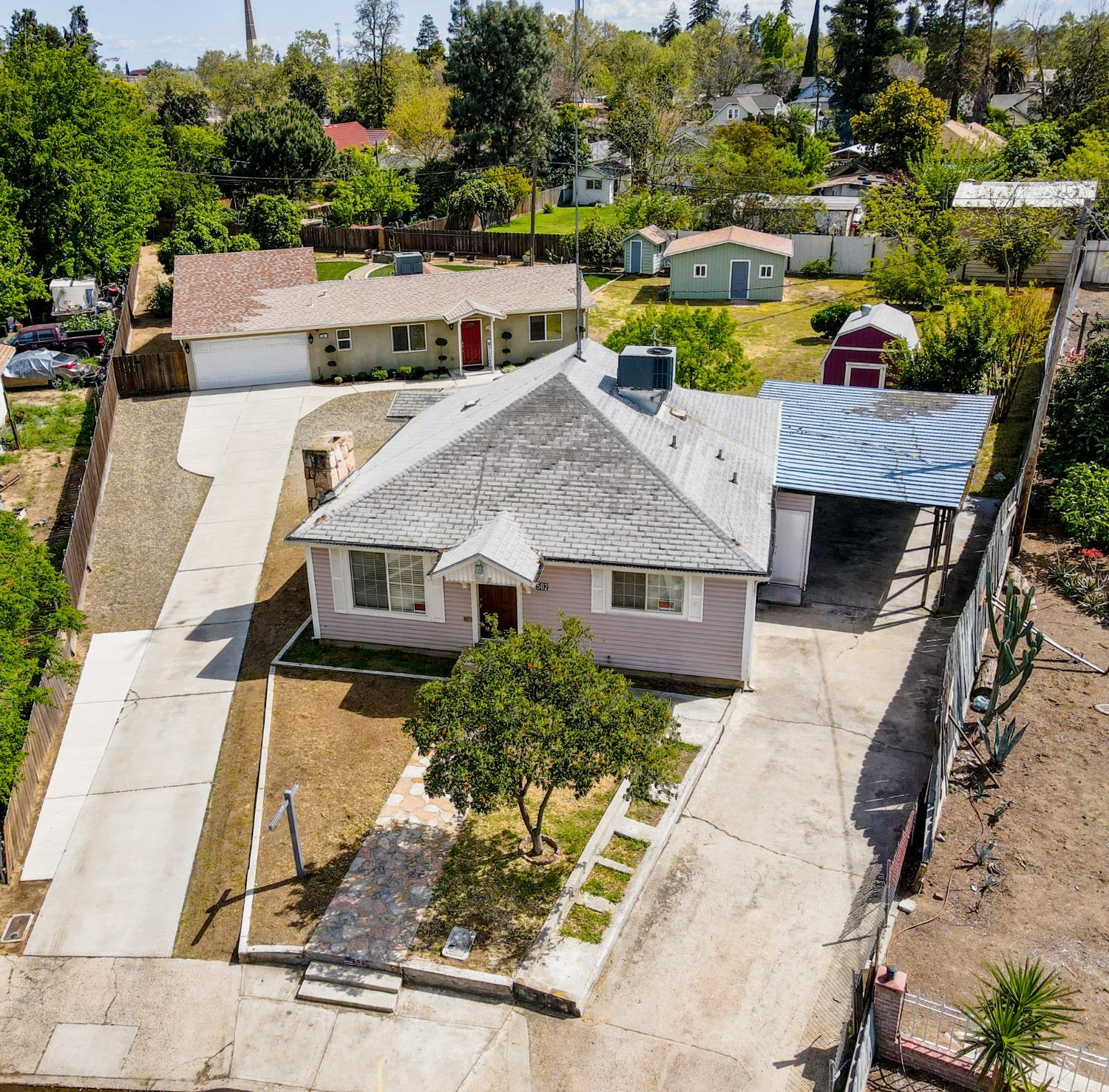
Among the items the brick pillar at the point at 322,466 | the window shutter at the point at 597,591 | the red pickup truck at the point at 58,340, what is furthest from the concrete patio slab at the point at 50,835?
the red pickup truck at the point at 58,340

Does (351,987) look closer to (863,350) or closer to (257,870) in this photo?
(257,870)

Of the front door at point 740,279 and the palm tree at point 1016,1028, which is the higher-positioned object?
the front door at point 740,279

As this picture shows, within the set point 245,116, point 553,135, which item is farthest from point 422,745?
point 553,135

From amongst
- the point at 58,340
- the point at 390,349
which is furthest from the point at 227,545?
the point at 58,340

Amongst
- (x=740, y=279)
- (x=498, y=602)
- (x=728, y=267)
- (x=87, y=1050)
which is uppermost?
(x=728, y=267)

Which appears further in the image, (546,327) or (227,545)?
(546,327)

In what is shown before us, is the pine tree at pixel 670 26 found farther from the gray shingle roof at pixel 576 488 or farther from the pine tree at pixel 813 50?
the gray shingle roof at pixel 576 488
